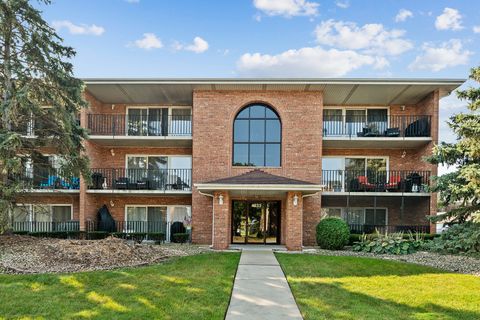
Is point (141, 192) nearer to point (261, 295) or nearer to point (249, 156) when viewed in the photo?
point (249, 156)

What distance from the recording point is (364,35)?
13727mm

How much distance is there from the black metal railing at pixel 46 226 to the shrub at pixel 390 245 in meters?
13.4

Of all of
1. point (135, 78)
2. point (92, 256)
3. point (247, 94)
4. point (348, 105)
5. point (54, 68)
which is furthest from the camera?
Result: point (348, 105)

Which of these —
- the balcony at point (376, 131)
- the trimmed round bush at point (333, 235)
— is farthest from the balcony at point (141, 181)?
the balcony at point (376, 131)

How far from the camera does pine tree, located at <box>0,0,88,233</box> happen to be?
11133 mm

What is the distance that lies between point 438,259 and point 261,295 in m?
7.92

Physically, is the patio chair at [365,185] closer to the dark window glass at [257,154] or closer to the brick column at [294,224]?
the brick column at [294,224]

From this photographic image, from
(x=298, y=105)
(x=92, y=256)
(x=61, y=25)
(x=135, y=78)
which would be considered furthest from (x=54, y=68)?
(x=298, y=105)

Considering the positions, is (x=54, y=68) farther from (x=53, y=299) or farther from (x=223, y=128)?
(x=53, y=299)

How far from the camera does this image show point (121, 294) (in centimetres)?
696

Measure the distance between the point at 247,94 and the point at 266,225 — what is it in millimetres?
6472

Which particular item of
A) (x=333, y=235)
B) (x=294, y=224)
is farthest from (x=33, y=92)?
(x=333, y=235)

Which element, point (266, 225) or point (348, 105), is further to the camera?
point (348, 105)

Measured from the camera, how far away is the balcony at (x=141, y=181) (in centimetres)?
1681
